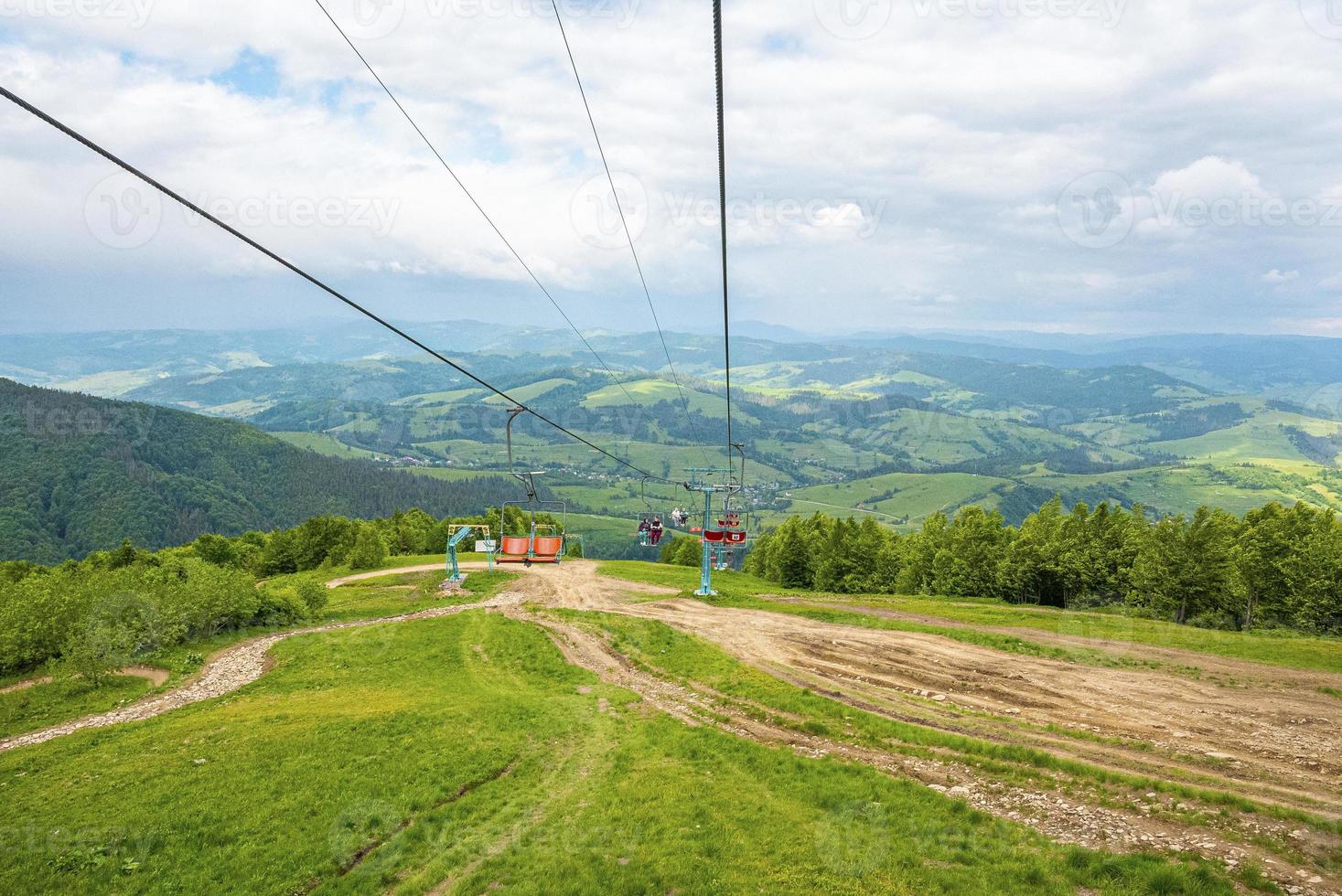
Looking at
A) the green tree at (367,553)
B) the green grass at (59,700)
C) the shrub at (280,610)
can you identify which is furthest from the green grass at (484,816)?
the green tree at (367,553)

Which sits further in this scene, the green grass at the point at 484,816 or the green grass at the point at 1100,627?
the green grass at the point at 1100,627

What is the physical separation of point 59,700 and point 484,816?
1152 inches

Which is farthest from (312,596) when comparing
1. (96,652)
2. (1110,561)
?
(1110,561)

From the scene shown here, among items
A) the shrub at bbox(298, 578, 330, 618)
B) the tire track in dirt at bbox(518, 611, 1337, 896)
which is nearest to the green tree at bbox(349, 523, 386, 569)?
the shrub at bbox(298, 578, 330, 618)

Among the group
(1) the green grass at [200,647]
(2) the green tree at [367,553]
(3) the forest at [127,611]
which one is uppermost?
(3) the forest at [127,611]

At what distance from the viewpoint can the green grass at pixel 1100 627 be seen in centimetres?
3609

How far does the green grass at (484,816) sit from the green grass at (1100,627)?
23.5 metres

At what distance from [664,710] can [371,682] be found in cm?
1758

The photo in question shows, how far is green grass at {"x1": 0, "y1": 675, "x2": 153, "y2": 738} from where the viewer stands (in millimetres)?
30531

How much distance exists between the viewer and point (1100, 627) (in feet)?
144

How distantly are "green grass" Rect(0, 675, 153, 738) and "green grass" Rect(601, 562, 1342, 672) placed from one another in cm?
4060

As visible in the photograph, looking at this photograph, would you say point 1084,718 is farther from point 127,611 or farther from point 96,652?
point 127,611

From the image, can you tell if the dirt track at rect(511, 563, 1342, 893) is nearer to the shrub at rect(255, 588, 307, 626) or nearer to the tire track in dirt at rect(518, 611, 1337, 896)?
the tire track in dirt at rect(518, 611, 1337, 896)

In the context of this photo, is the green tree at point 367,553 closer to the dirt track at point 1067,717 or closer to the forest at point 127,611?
the forest at point 127,611
